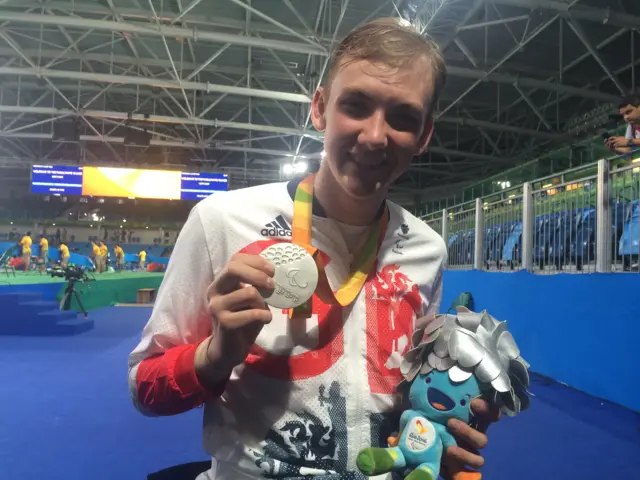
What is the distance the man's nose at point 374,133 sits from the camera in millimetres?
918

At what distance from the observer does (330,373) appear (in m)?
0.99

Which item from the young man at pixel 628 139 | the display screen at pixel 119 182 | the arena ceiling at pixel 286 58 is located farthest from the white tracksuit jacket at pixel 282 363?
the display screen at pixel 119 182

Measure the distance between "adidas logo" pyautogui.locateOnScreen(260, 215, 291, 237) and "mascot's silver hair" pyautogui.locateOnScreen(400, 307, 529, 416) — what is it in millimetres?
364

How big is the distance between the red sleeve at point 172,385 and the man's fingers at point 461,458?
18.3 inches

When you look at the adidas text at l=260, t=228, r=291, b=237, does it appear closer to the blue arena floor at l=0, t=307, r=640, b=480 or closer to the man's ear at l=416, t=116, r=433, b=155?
the man's ear at l=416, t=116, r=433, b=155

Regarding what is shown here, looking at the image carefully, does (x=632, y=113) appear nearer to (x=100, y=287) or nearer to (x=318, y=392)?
(x=318, y=392)

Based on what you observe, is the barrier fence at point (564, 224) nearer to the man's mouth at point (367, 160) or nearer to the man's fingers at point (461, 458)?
the man's fingers at point (461, 458)

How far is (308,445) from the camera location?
37.6 inches

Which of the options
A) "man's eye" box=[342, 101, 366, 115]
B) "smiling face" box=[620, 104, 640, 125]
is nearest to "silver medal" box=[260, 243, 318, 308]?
"man's eye" box=[342, 101, 366, 115]

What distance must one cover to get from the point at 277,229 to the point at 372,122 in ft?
1.06

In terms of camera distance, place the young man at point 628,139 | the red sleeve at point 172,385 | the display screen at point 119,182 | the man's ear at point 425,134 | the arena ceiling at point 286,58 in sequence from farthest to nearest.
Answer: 1. the display screen at point 119,182
2. the arena ceiling at point 286,58
3. the young man at point 628,139
4. the man's ear at point 425,134
5. the red sleeve at point 172,385

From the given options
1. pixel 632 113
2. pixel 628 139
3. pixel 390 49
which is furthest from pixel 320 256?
pixel 632 113

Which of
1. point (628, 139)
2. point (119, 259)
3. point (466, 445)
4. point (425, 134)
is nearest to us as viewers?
point (466, 445)

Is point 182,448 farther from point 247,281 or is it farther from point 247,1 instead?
point 247,1
